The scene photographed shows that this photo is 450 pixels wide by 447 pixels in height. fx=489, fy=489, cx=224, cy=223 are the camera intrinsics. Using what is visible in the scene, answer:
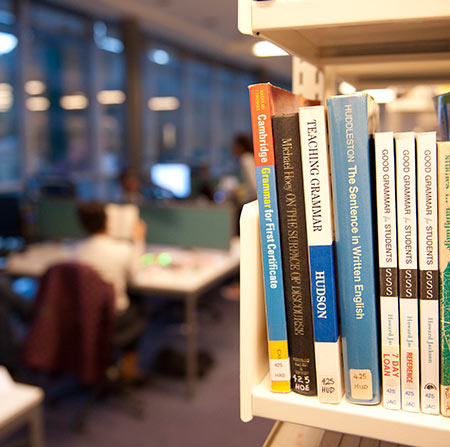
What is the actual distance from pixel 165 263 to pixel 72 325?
0.94m

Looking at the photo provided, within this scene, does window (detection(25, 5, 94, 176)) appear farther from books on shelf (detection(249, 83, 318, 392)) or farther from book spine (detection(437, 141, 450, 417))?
book spine (detection(437, 141, 450, 417))

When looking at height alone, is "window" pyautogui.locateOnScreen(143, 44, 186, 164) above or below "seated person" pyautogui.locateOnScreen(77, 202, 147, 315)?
above

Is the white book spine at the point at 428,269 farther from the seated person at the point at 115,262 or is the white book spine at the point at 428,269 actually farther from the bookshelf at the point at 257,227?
the seated person at the point at 115,262

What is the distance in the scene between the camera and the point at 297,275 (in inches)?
23.7

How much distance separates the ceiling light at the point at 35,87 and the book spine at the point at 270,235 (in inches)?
202

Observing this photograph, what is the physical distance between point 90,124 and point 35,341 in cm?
419

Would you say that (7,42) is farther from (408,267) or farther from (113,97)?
(408,267)

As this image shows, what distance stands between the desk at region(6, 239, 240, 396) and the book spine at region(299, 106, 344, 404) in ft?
7.61

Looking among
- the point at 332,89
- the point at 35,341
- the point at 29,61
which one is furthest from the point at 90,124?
the point at 332,89

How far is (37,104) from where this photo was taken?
5375mm

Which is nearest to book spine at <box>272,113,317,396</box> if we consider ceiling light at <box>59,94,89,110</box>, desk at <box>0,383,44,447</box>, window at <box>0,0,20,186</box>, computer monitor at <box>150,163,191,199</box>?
desk at <box>0,383,44,447</box>

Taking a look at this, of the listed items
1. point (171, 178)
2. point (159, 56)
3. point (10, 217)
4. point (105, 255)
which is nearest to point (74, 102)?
point (171, 178)

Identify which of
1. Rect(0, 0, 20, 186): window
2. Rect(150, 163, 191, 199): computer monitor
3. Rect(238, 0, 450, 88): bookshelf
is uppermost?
Rect(0, 0, 20, 186): window

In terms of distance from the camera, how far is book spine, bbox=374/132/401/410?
1.83 ft
